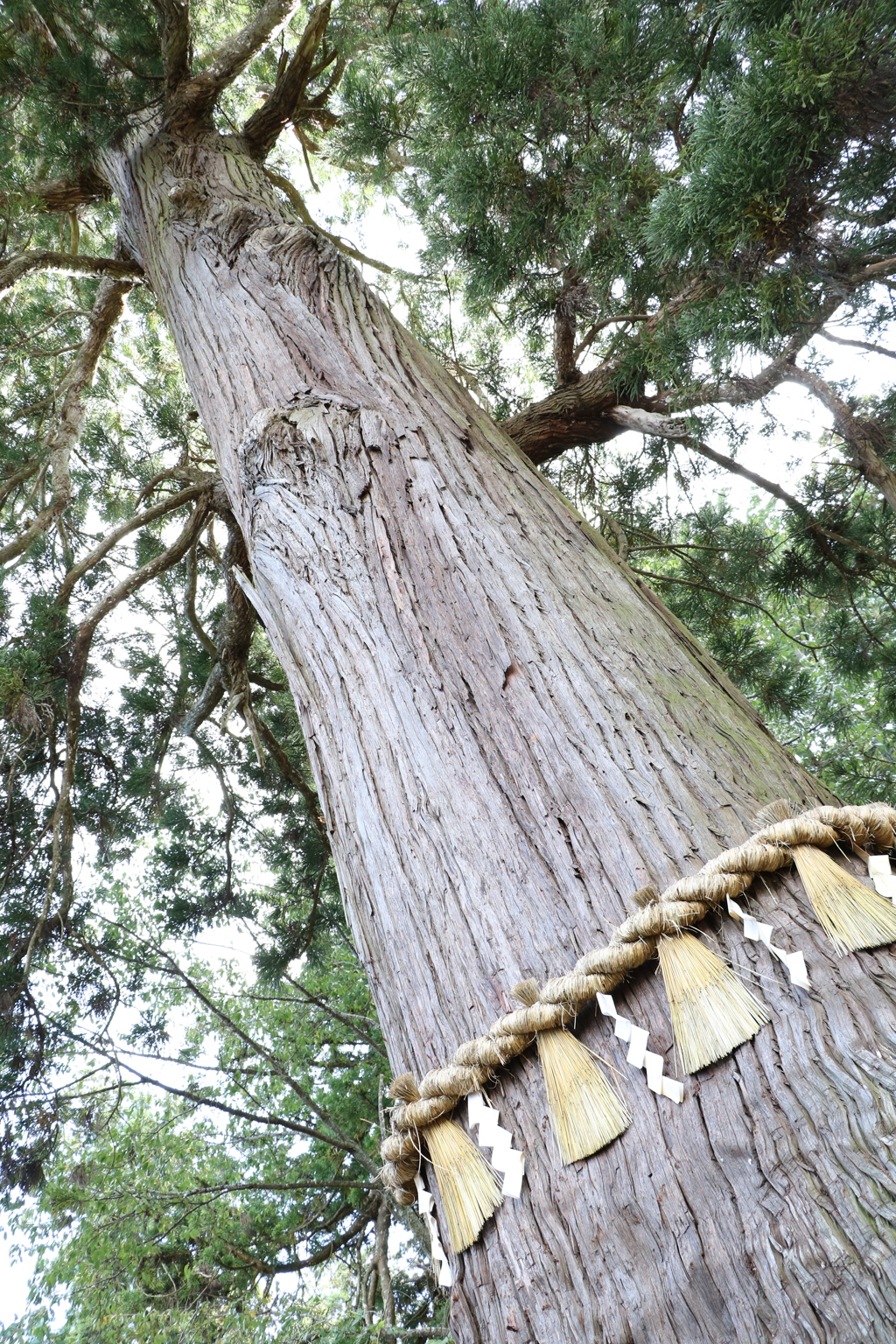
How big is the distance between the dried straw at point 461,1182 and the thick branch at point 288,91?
3.07 metres

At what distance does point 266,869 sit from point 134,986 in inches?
33.9

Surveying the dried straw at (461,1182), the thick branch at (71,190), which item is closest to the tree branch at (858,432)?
the dried straw at (461,1182)

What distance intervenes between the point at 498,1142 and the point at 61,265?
323 cm

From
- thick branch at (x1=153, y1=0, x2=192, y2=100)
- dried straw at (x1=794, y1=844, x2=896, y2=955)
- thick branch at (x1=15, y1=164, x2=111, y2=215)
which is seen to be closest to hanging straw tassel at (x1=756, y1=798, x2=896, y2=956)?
dried straw at (x1=794, y1=844, x2=896, y2=955)

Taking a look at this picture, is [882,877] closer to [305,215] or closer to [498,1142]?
[498,1142]

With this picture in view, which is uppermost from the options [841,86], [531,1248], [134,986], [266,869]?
[266,869]

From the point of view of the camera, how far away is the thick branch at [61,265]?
266 cm

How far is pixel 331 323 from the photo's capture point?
5.28 feet

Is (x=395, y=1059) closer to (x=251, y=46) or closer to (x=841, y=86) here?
(x=841, y=86)

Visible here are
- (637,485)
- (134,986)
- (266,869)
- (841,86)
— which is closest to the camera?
(841,86)

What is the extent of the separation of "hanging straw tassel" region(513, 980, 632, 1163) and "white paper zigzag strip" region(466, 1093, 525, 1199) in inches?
1.9

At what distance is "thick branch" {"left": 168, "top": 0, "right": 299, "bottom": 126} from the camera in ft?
7.97

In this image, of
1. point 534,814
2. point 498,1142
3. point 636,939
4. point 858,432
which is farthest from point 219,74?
point 498,1142

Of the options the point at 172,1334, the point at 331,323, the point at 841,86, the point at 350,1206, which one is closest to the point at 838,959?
the point at 841,86
